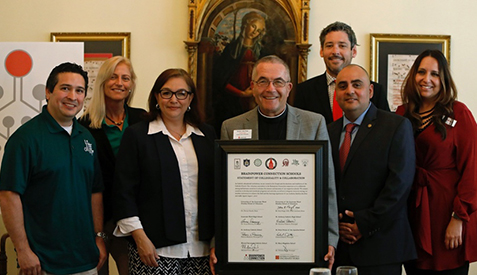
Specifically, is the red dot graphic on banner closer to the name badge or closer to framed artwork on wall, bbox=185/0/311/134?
framed artwork on wall, bbox=185/0/311/134

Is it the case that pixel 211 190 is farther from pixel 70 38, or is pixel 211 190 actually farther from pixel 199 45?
pixel 70 38

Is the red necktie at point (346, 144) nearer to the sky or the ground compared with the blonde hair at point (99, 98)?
nearer to the ground

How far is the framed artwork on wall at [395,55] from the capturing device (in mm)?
4828

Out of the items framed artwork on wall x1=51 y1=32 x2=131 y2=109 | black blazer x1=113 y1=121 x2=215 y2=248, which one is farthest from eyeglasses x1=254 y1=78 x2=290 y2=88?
framed artwork on wall x1=51 y1=32 x2=131 y2=109

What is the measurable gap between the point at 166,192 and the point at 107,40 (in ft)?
8.69

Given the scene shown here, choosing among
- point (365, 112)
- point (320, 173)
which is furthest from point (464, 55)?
point (320, 173)

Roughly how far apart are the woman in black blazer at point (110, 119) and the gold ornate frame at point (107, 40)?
5.14ft

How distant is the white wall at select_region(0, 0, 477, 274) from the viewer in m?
4.87

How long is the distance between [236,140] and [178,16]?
2710mm

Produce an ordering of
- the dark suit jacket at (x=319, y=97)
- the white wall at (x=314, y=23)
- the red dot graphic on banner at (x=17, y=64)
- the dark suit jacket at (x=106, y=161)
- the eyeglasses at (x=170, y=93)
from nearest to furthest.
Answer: the eyeglasses at (x=170, y=93) → the dark suit jacket at (x=106, y=161) → the dark suit jacket at (x=319, y=97) → the red dot graphic on banner at (x=17, y=64) → the white wall at (x=314, y=23)

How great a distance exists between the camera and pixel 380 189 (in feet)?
9.19

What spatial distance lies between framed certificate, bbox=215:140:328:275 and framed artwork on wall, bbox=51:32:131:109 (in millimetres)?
2737

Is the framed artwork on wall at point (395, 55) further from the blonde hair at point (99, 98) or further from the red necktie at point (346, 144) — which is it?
the blonde hair at point (99, 98)

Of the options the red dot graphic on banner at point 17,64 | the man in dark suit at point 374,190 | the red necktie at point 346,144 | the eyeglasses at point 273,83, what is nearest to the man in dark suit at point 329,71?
the red necktie at point 346,144
